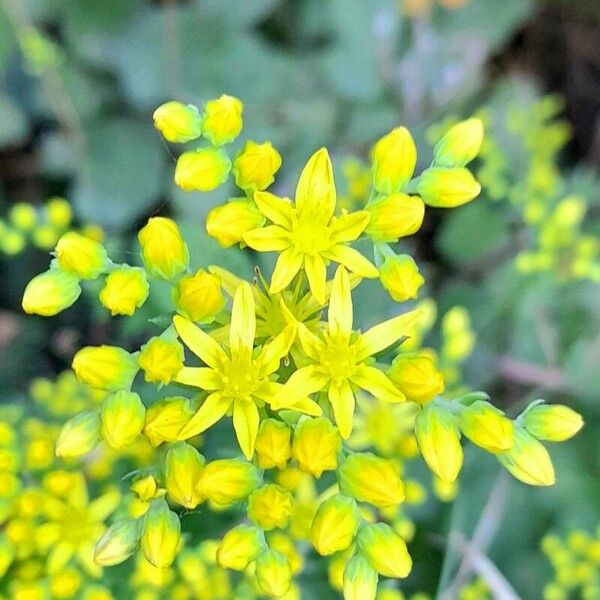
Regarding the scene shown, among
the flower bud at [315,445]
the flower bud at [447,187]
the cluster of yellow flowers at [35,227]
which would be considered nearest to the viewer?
the flower bud at [315,445]

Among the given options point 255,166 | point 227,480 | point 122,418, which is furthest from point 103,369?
point 255,166

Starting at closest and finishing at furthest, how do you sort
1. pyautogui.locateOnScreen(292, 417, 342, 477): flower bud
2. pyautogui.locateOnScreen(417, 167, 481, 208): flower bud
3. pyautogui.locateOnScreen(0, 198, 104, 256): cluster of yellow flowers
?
pyautogui.locateOnScreen(292, 417, 342, 477): flower bud < pyautogui.locateOnScreen(417, 167, 481, 208): flower bud < pyautogui.locateOnScreen(0, 198, 104, 256): cluster of yellow flowers

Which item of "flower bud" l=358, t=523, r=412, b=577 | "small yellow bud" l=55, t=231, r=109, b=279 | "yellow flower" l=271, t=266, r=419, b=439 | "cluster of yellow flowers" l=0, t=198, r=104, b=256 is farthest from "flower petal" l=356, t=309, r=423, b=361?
"cluster of yellow flowers" l=0, t=198, r=104, b=256

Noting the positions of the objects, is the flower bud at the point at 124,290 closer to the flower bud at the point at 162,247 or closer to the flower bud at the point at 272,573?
the flower bud at the point at 162,247

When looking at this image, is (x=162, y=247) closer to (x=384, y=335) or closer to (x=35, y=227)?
(x=384, y=335)

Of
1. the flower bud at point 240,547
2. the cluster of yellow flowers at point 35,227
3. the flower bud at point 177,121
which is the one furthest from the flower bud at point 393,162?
the cluster of yellow flowers at point 35,227

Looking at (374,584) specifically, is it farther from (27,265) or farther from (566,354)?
(27,265)

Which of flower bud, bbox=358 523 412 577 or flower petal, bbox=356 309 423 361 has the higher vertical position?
flower petal, bbox=356 309 423 361

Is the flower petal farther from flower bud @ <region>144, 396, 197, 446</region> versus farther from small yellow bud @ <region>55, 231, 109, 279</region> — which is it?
small yellow bud @ <region>55, 231, 109, 279</region>
